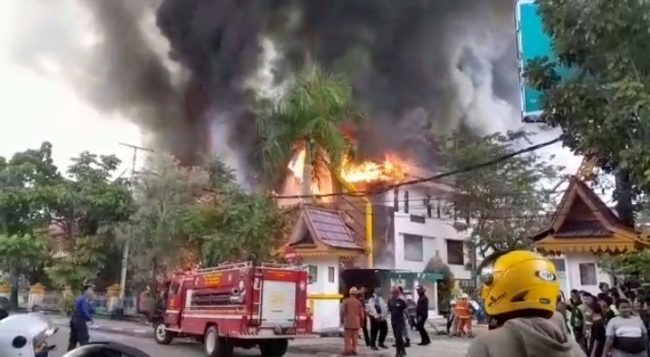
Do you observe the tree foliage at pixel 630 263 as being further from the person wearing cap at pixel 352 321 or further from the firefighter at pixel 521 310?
the firefighter at pixel 521 310

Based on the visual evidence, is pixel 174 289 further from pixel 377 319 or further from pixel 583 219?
pixel 583 219

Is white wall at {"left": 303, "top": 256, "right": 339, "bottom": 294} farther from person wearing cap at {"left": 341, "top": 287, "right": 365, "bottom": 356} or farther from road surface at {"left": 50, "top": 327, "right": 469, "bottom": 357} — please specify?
person wearing cap at {"left": 341, "top": 287, "right": 365, "bottom": 356}

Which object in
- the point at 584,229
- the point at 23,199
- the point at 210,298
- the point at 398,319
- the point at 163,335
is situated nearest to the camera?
the point at 584,229

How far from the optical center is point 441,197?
92.5 feet

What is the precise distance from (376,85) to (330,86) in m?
11.4

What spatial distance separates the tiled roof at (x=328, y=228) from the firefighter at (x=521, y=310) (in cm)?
1531

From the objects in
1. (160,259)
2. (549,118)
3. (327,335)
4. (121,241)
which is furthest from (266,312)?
(121,241)

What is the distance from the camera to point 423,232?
2750cm

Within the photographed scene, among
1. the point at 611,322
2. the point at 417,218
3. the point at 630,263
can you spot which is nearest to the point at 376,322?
the point at 630,263

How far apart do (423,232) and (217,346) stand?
17.3 metres

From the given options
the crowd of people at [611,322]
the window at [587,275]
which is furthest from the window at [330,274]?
the crowd of people at [611,322]

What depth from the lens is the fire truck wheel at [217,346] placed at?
38.4ft

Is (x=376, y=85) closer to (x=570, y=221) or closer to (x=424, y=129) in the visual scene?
(x=424, y=129)

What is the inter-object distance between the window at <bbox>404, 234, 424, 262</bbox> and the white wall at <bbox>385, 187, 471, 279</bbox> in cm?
16
